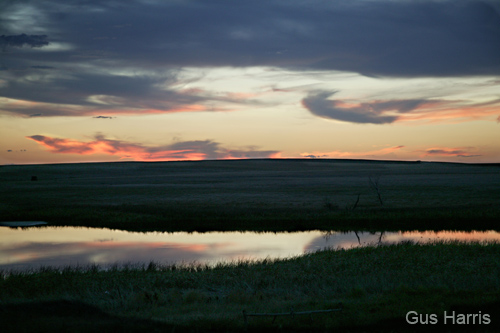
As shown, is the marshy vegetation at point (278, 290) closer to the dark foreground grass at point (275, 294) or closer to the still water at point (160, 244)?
the dark foreground grass at point (275, 294)

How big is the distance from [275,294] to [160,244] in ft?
59.1

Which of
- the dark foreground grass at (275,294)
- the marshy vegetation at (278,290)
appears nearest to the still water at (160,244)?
the marshy vegetation at (278,290)

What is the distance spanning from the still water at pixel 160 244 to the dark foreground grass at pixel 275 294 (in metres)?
4.62

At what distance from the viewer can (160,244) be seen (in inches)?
1267

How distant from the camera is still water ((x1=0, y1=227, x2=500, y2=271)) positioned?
2683cm

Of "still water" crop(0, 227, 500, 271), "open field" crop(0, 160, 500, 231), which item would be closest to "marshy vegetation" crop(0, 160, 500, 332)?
"open field" crop(0, 160, 500, 231)

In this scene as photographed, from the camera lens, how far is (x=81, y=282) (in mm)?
18266

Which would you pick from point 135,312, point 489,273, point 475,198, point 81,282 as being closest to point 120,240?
point 81,282

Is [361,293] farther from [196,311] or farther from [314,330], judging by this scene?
[196,311]

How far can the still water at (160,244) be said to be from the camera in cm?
2683

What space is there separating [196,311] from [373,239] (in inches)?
859

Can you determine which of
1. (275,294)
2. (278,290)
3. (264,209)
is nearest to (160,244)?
(264,209)

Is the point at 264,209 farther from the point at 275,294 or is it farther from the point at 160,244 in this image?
the point at 275,294

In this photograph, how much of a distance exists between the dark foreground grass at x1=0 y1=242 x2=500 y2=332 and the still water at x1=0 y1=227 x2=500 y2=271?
4617 mm
